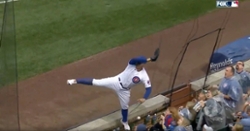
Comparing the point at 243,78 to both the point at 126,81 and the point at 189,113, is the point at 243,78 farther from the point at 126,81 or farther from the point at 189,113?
the point at 126,81

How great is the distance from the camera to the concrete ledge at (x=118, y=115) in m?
7.85

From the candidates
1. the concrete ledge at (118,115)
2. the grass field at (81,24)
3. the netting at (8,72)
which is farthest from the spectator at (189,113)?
the grass field at (81,24)

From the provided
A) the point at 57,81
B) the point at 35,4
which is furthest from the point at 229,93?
the point at 35,4

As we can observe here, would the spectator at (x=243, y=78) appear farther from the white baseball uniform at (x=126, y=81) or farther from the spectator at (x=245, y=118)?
the white baseball uniform at (x=126, y=81)

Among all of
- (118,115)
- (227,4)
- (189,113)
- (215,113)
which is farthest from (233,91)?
(227,4)

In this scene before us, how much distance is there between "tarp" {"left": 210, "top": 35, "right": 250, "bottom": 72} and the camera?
1070 cm

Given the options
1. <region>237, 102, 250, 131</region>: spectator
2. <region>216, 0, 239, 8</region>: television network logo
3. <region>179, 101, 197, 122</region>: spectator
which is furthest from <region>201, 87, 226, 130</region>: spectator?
<region>216, 0, 239, 8</region>: television network logo

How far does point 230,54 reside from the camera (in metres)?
11.0

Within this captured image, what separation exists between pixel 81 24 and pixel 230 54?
4452mm

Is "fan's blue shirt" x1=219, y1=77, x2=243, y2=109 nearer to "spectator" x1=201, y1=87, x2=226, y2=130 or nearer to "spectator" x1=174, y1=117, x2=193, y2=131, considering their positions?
"spectator" x1=201, y1=87, x2=226, y2=130

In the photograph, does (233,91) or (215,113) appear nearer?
(215,113)

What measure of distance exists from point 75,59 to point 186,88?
348 cm

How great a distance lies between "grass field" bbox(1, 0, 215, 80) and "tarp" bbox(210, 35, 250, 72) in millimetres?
2824

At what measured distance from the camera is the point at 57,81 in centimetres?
1068
